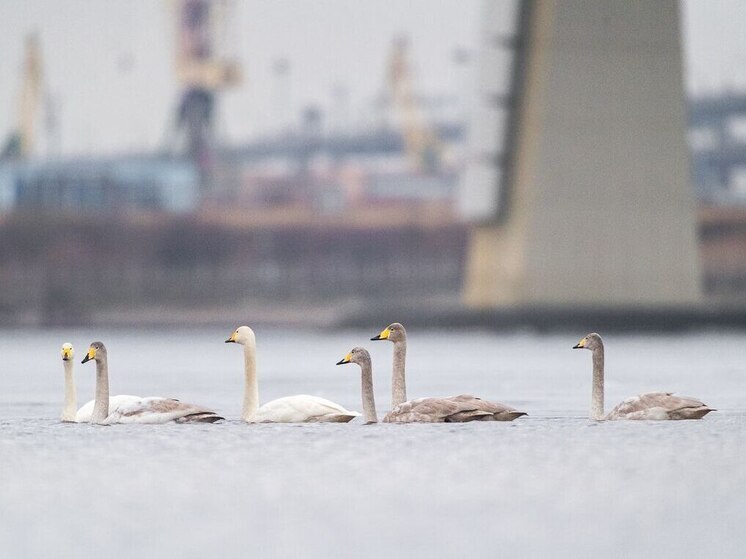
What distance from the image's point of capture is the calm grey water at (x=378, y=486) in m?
9.30

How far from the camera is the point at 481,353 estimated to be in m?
39.8

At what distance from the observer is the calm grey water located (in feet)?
30.5

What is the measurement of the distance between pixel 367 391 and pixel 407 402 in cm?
52

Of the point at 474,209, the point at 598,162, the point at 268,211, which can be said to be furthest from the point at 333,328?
the point at 268,211

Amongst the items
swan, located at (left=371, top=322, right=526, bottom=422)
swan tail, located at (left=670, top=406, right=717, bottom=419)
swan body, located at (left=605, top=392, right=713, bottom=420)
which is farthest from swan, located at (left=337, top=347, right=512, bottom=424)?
swan tail, located at (left=670, top=406, right=717, bottom=419)

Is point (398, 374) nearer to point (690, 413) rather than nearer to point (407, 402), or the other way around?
point (407, 402)

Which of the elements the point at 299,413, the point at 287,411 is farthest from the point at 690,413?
the point at 287,411

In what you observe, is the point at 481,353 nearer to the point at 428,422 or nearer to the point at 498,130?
the point at 498,130

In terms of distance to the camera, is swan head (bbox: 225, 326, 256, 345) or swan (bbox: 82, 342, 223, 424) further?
swan head (bbox: 225, 326, 256, 345)

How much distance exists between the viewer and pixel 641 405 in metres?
16.4

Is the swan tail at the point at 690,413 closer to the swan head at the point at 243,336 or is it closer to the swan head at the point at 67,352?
the swan head at the point at 243,336

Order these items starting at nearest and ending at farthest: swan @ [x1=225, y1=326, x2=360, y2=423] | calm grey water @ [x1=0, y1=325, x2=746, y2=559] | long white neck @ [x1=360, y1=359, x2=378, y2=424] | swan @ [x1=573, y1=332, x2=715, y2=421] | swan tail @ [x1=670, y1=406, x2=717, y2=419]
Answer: calm grey water @ [x1=0, y1=325, x2=746, y2=559] → long white neck @ [x1=360, y1=359, x2=378, y2=424] → swan @ [x1=225, y1=326, x2=360, y2=423] → swan @ [x1=573, y1=332, x2=715, y2=421] → swan tail @ [x1=670, y1=406, x2=717, y2=419]

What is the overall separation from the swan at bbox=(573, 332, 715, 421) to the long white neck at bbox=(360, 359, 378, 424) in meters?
1.78

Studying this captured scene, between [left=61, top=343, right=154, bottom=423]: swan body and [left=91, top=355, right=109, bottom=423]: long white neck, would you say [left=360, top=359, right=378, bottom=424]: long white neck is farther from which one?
[left=91, top=355, right=109, bottom=423]: long white neck
